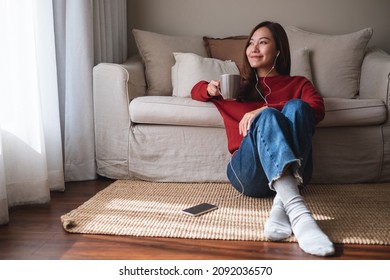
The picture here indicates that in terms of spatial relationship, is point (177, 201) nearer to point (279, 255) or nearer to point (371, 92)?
point (279, 255)

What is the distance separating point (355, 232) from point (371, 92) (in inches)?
43.9

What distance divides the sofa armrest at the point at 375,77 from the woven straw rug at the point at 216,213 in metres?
0.48

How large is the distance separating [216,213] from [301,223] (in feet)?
1.28

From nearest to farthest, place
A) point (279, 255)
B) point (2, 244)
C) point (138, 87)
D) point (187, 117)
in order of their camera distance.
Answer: point (279, 255) < point (2, 244) < point (187, 117) < point (138, 87)

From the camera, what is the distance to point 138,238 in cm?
129

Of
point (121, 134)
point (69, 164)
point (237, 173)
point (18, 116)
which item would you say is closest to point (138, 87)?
point (121, 134)

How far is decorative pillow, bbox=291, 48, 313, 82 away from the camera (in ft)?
7.77

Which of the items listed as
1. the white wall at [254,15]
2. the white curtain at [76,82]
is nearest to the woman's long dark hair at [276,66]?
the white curtain at [76,82]

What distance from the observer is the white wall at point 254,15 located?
2.78m

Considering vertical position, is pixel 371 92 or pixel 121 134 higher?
pixel 371 92

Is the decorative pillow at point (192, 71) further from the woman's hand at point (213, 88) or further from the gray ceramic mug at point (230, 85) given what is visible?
the gray ceramic mug at point (230, 85)

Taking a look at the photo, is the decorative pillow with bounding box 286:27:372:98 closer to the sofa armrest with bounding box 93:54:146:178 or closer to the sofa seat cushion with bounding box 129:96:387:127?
the sofa seat cushion with bounding box 129:96:387:127

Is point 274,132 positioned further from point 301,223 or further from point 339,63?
point 339,63

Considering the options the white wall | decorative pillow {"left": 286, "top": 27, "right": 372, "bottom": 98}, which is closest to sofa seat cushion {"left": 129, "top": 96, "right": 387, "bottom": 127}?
decorative pillow {"left": 286, "top": 27, "right": 372, "bottom": 98}
